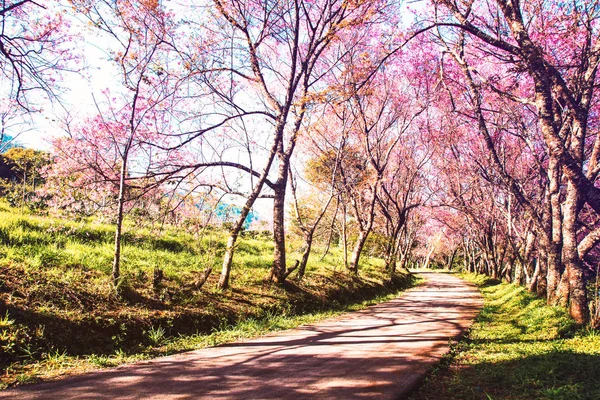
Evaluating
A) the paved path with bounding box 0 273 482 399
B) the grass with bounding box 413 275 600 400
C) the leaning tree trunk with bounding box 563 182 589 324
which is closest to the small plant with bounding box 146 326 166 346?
the paved path with bounding box 0 273 482 399

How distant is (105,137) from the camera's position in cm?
746

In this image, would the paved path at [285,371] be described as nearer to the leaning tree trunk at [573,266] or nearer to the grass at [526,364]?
the grass at [526,364]

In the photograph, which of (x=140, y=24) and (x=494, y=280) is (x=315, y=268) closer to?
(x=140, y=24)

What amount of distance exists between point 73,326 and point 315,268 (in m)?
9.04

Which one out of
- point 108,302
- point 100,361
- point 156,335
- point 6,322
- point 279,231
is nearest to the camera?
point 6,322

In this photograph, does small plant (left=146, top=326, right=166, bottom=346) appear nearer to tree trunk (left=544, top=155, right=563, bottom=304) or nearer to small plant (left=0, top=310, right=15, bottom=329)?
small plant (left=0, top=310, right=15, bottom=329)

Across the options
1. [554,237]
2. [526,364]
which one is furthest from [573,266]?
[526,364]

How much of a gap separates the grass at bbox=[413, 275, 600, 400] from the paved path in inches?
12.0

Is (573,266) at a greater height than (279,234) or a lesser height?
lesser

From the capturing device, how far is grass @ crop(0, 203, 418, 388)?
444cm

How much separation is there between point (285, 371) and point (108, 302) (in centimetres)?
323

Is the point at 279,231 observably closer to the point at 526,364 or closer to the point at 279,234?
the point at 279,234

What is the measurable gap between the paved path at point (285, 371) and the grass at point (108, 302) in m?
0.53

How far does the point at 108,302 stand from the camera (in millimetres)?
5656
